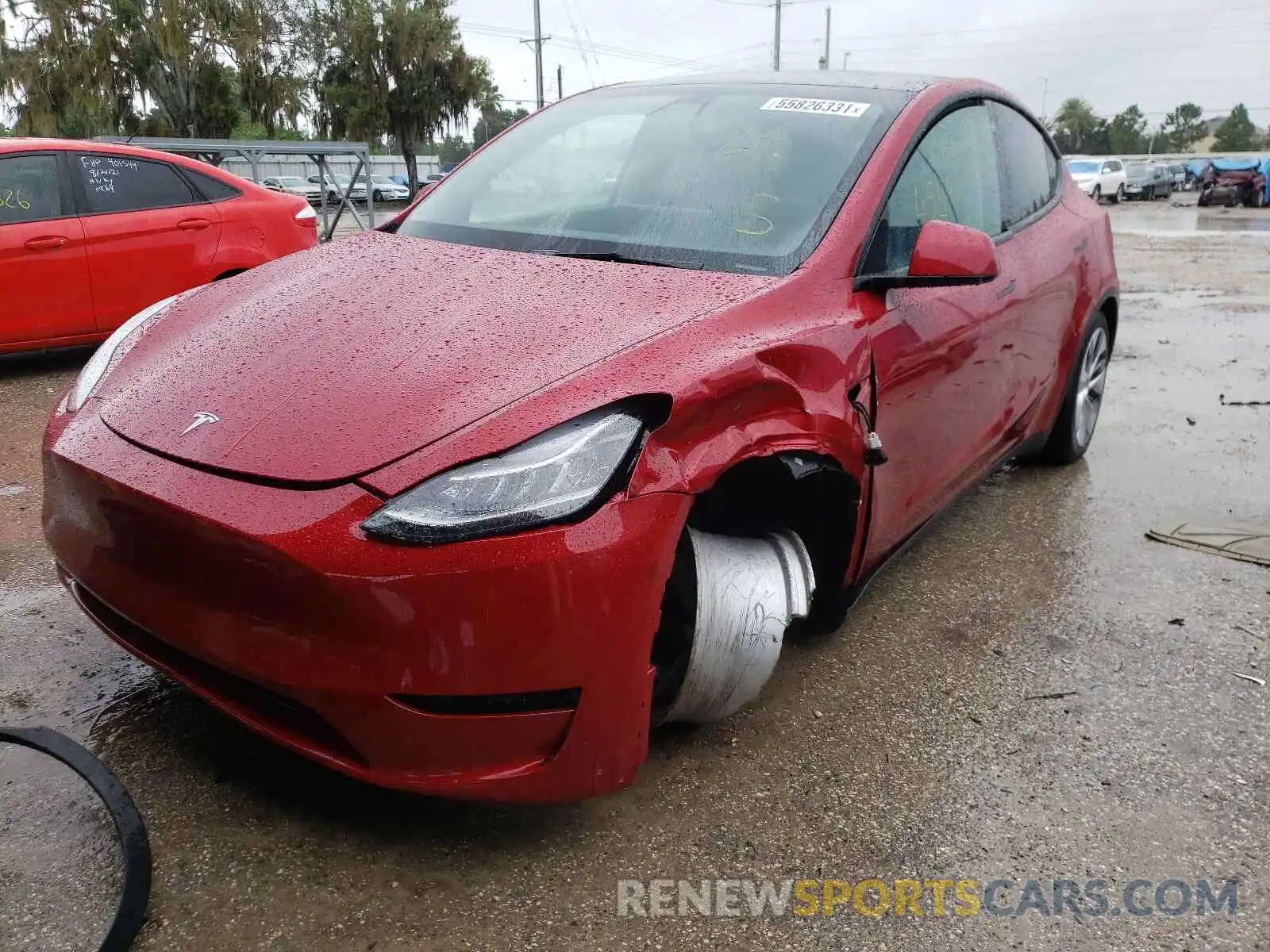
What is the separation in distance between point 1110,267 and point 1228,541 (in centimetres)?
127

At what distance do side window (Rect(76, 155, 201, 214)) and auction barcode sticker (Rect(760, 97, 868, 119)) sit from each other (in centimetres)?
473

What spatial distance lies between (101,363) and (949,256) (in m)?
2.02

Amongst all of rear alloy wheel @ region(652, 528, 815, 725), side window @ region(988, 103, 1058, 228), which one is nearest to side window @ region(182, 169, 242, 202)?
side window @ region(988, 103, 1058, 228)

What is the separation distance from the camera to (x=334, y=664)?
1.69m

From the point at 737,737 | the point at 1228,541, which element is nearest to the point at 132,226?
the point at 737,737

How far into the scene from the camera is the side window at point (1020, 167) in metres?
3.45

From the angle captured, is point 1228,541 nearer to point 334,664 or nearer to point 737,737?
point 737,737

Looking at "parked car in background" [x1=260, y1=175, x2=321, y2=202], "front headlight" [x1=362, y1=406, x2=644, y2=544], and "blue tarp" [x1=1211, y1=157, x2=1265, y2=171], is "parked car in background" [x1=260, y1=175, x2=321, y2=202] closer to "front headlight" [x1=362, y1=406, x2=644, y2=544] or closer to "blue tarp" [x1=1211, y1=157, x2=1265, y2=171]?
"blue tarp" [x1=1211, y1=157, x2=1265, y2=171]

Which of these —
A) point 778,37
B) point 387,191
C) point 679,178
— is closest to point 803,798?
point 679,178

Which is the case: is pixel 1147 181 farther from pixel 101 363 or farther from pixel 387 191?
pixel 101 363

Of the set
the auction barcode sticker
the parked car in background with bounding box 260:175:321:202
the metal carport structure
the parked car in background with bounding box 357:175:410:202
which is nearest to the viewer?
the auction barcode sticker

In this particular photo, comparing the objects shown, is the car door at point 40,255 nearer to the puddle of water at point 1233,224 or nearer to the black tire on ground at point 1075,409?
the black tire on ground at point 1075,409

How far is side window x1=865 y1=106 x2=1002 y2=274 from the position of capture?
8.50 feet

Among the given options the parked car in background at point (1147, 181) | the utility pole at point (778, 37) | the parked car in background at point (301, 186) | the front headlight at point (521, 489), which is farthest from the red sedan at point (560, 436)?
the utility pole at point (778, 37)
